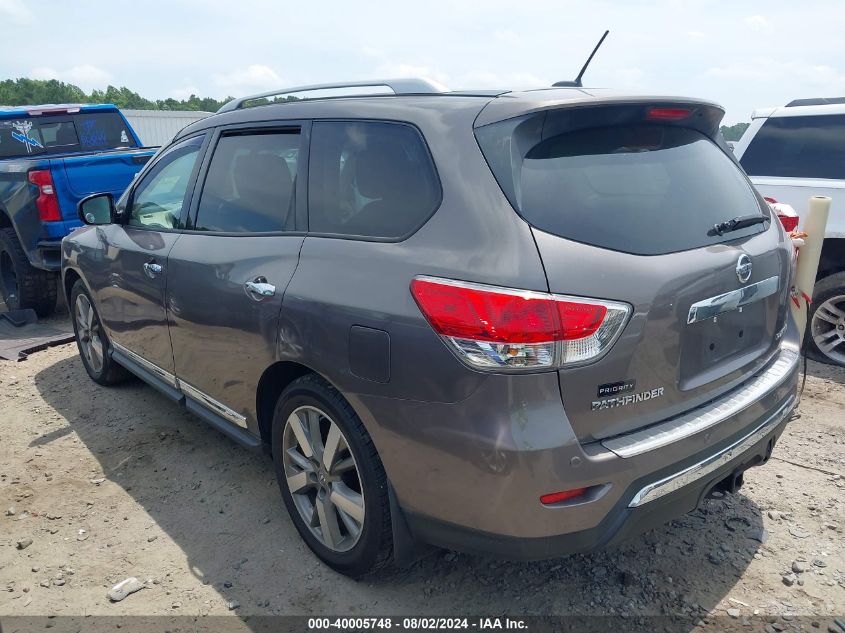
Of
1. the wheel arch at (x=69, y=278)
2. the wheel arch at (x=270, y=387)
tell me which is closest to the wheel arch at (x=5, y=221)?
the wheel arch at (x=69, y=278)

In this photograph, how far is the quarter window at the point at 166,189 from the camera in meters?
3.62

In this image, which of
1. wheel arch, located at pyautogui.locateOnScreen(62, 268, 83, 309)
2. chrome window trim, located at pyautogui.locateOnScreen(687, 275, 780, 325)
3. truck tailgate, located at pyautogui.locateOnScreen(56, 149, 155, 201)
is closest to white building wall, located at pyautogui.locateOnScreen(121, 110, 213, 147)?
truck tailgate, located at pyautogui.locateOnScreen(56, 149, 155, 201)

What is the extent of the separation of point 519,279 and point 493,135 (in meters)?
0.54

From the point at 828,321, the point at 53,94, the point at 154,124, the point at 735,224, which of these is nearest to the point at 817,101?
the point at 828,321

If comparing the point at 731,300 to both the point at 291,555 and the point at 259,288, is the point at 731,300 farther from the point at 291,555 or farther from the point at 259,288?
the point at 291,555

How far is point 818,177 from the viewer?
5270 mm

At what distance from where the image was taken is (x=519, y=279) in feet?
6.58

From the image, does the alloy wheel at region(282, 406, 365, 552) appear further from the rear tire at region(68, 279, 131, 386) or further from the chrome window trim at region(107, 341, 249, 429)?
the rear tire at region(68, 279, 131, 386)

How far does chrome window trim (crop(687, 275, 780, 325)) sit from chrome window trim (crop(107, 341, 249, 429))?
2.00 meters

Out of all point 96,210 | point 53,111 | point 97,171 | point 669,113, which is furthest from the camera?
point 53,111

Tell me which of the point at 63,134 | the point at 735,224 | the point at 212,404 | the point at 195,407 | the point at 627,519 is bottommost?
the point at 195,407

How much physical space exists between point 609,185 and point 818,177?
3936mm

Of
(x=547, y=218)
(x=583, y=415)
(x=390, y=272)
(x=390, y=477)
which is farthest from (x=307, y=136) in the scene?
(x=583, y=415)

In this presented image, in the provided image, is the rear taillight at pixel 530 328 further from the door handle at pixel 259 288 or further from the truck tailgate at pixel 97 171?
the truck tailgate at pixel 97 171
